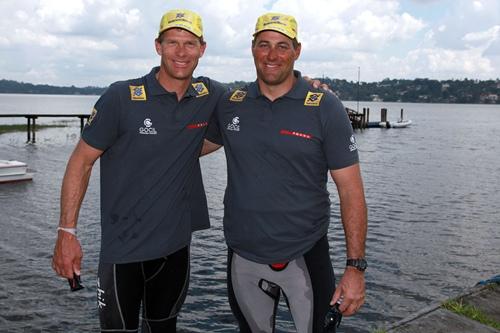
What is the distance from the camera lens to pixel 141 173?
13.2 ft

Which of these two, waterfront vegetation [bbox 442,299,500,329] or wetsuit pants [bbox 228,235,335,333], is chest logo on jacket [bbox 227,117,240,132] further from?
waterfront vegetation [bbox 442,299,500,329]

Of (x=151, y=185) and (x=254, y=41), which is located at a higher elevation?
(x=254, y=41)

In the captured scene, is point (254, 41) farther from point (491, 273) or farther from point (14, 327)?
point (491, 273)

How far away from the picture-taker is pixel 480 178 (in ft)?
102

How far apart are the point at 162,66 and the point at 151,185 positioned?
1.04 m

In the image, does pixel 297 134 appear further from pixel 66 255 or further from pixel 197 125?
pixel 66 255

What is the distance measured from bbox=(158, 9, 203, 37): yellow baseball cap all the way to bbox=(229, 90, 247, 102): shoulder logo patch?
58cm

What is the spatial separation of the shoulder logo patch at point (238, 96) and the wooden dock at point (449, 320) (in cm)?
337

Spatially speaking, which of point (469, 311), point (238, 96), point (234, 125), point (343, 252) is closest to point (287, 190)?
point (234, 125)

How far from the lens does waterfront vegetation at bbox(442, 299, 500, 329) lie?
6.09 meters

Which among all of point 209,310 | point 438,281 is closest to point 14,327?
point 209,310

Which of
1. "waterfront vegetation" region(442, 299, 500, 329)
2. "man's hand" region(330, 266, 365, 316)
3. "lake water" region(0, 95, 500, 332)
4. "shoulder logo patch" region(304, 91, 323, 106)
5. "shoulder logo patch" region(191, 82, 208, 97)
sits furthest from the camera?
"lake water" region(0, 95, 500, 332)

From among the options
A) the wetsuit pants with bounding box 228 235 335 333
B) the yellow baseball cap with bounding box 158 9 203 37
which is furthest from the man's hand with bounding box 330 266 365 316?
the yellow baseball cap with bounding box 158 9 203 37

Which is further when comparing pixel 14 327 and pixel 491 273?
pixel 491 273
